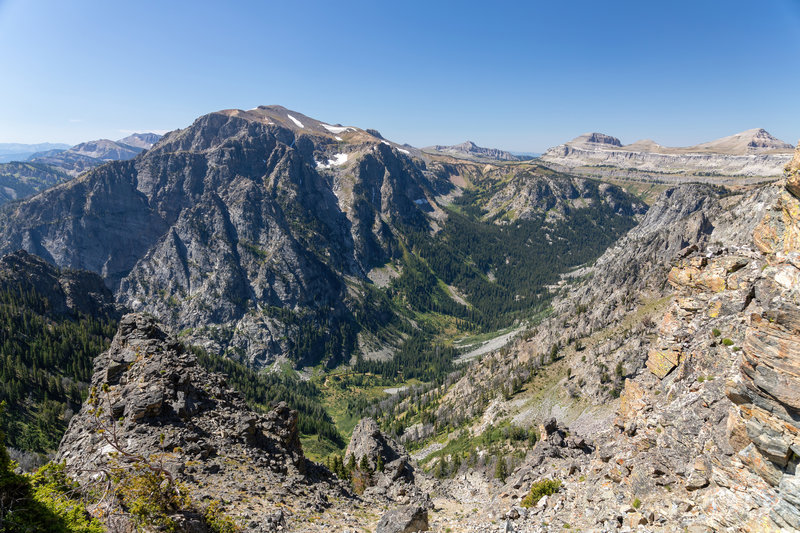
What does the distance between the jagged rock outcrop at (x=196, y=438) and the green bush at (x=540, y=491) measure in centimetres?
1827

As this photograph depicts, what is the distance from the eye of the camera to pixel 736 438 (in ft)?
56.8

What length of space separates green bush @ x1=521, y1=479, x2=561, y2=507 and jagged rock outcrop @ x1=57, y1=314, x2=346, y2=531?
18266mm

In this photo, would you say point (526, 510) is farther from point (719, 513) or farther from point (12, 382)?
point (12, 382)

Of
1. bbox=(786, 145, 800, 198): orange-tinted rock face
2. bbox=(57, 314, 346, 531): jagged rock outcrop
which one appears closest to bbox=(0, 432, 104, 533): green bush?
bbox=(57, 314, 346, 531): jagged rock outcrop

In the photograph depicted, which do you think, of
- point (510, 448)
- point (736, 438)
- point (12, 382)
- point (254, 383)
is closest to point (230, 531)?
point (736, 438)

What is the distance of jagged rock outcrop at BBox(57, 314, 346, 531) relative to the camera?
28.4 meters

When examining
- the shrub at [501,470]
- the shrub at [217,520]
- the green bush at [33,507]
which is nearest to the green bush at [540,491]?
the shrub at [217,520]

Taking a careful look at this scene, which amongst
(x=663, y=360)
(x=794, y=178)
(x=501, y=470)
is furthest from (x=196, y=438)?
(x=501, y=470)

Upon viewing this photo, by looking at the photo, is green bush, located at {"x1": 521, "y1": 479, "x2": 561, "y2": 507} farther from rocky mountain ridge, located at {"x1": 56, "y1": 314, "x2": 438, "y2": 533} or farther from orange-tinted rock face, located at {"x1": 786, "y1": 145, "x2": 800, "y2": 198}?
orange-tinted rock face, located at {"x1": 786, "y1": 145, "x2": 800, "y2": 198}

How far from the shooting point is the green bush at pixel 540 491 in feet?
100

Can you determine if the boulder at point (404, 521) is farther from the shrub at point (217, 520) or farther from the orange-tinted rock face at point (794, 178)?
the orange-tinted rock face at point (794, 178)

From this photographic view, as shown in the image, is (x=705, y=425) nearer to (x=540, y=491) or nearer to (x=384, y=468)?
(x=540, y=491)

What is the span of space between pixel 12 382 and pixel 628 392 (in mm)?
129848

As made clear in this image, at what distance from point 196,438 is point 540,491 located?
31607mm
